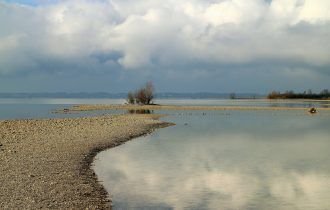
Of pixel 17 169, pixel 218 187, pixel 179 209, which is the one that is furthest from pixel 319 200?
pixel 17 169

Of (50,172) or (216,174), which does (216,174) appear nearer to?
(216,174)

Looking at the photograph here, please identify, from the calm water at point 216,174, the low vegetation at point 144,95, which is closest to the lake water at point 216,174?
the calm water at point 216,174

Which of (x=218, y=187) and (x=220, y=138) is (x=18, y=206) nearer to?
(x=218, y=187)

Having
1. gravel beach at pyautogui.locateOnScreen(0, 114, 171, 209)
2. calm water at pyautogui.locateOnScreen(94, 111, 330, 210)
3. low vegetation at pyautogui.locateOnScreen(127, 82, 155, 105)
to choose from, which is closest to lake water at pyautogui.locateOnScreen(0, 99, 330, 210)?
calm water at pyautogui.locateOnScreen(94, 111, 330, 210)

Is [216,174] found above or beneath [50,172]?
beneath

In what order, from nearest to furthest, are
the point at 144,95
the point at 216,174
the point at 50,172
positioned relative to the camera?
1. the point at 50,172
2. the point at 216,174
3. the point at 144,95

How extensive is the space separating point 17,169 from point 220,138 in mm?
21040

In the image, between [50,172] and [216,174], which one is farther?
[216,174]

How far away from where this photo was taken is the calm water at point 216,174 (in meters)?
15.1

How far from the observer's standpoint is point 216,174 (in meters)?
20.0

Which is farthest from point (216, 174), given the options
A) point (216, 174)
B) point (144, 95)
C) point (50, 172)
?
point (144, 95)

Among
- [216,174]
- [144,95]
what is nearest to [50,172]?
[216,174]

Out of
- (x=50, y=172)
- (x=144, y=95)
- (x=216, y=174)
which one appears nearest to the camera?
(x=50, y=172)

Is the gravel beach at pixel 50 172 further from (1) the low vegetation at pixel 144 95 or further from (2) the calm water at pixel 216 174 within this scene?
(1) the low vegetation at pixel 144 95
